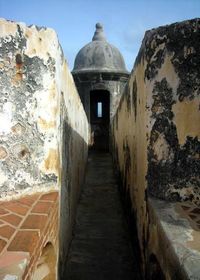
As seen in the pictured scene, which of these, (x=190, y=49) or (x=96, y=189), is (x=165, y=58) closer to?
(x=190, y=49)

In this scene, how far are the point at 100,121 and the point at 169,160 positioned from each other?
11.9 meters

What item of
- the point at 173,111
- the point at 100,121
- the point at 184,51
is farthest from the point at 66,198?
the point at 100,121

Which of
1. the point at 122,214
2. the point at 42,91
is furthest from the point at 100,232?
the point at 42,91

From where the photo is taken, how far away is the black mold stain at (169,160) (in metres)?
2.25

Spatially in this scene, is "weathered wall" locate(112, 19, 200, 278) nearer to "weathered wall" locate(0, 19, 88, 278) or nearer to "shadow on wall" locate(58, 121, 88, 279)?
"weathered wall" locate(0, 19, 88, 278)

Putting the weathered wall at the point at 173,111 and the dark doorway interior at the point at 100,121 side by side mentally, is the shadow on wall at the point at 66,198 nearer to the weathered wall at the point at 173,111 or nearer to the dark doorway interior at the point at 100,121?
the weathered wall at the point at 173,111

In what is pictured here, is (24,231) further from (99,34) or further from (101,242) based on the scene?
(99,34)

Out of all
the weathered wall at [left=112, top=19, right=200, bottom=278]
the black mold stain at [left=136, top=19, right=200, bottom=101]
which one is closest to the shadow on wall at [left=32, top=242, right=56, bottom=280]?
the weathered wall at [left=112, top=19, right=200, bottom=278]

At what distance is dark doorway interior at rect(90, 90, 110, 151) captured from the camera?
13828 mm

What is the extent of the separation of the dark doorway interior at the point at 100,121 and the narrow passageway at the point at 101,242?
742 cm

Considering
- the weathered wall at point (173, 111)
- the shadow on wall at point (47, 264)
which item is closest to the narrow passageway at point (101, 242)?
the shadow on wall at point (47, 264)

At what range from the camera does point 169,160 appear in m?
2.34

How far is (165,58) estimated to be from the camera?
234 centimetres

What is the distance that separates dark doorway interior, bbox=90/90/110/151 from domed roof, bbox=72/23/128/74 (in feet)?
5.20
